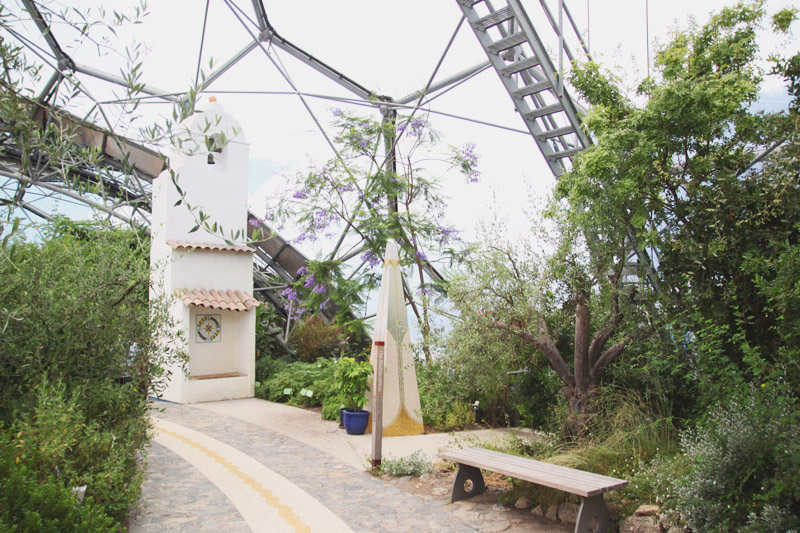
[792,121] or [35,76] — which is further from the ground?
[792,121]

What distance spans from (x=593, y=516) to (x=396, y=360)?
188 inches

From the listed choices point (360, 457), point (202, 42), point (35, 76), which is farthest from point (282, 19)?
point (35, 76)

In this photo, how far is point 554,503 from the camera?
5.15 m

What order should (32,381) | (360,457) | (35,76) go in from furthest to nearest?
(360,457), (32,381), (35,76)

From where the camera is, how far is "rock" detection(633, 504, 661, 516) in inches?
180

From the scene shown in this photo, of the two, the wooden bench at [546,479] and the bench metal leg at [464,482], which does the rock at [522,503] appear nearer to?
the wooden bench at [546,479]

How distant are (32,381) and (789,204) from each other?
6538 millimetres

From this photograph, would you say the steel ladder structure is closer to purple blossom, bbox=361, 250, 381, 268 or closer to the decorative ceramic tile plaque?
purple blossom, bbox=361, 250, 381, 268

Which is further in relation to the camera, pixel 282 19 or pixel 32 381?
pixel 282 19

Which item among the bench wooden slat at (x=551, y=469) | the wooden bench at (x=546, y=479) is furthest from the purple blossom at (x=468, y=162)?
the bench wooden slat at (x=551, y=469)

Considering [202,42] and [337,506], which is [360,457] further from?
[202,42]

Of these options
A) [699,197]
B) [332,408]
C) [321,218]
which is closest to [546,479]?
[699,197]

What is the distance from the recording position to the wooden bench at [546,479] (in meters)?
4.42

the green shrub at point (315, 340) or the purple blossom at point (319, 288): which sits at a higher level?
the purple blossom at point (319, 288)
